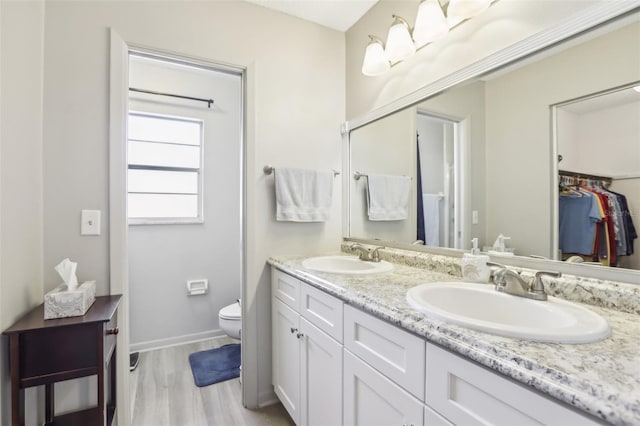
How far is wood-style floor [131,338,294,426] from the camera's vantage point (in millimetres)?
1701

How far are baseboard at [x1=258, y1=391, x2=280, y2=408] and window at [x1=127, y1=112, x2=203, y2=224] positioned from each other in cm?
161

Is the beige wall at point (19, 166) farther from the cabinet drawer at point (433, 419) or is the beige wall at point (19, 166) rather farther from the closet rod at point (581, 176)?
the closet rod at point (581, 176)

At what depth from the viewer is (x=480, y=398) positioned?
650 mm

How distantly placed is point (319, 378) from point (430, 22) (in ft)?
5.57

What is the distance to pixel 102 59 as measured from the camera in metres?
1.50

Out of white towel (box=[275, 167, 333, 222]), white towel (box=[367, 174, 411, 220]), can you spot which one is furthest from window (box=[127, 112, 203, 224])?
white towel (box=[367, 174, 411, 220])

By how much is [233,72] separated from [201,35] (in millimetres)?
250

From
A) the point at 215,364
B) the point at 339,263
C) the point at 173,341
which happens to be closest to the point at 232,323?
the point at 215,364

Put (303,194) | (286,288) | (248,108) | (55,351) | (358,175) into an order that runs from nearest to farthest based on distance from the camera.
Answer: (55,351) → (286,288) → (248,108) → (303,194) → (358,175)

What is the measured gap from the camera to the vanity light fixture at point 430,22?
4.53ft

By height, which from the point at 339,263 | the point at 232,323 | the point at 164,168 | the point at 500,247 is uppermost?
the point at 164,168

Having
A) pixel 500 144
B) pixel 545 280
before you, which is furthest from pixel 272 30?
pixel 545 280

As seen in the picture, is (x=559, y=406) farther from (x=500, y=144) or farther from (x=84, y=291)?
(x=84, y=291)

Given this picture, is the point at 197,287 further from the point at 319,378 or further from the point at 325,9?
the point at 325,9
